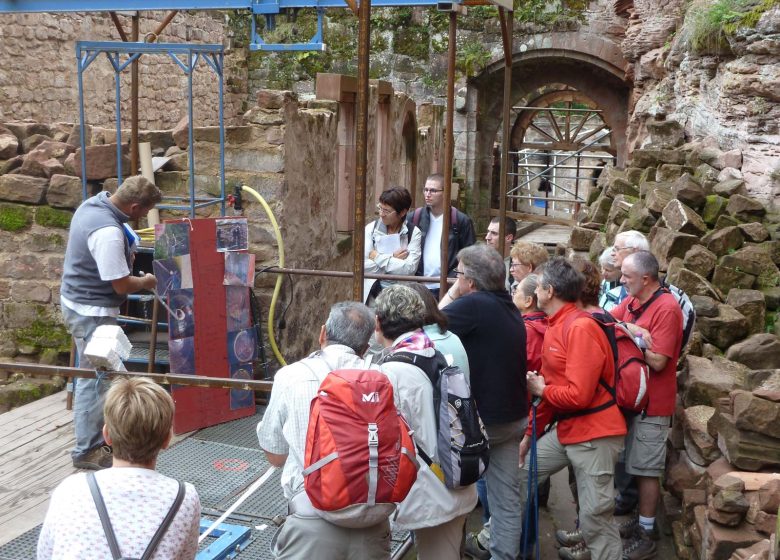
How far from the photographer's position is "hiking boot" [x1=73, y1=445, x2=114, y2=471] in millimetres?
5109

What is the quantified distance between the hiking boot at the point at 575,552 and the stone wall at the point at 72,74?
23.9 ft

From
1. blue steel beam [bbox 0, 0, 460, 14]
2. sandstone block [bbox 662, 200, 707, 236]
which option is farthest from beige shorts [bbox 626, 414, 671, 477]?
blue steel beam [bbox 0, 0, 460, 14]

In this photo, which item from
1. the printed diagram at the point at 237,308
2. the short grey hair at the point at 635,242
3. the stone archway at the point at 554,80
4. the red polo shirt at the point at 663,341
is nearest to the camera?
the red polo shirt at the point at 663,341

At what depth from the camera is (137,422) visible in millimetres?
2520

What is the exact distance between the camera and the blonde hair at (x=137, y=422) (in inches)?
99.1

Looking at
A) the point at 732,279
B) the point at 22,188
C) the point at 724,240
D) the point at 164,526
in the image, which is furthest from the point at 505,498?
the point at 22,188

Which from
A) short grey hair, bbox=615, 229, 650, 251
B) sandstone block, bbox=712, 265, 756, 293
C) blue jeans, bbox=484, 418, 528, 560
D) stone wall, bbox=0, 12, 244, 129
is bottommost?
blue jeans, bbox=484, 418, 528, 560

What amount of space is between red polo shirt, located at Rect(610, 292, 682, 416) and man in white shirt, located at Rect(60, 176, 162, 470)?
2.74 metres

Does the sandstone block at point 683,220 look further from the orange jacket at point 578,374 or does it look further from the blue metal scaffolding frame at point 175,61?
the blue metal scaffolding frame at point 175,61

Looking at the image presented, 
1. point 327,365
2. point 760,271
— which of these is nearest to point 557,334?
point 327,365

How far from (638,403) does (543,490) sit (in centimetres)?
107

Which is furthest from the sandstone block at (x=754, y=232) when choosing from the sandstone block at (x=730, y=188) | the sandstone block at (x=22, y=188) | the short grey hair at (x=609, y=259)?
the sandstone block at (x=22, y=188)

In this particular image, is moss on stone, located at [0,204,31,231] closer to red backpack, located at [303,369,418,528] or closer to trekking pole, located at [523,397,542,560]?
trekking pole, located at [523,397,542,560]

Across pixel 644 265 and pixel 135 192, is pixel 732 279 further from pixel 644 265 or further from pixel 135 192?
pixel 135 192
